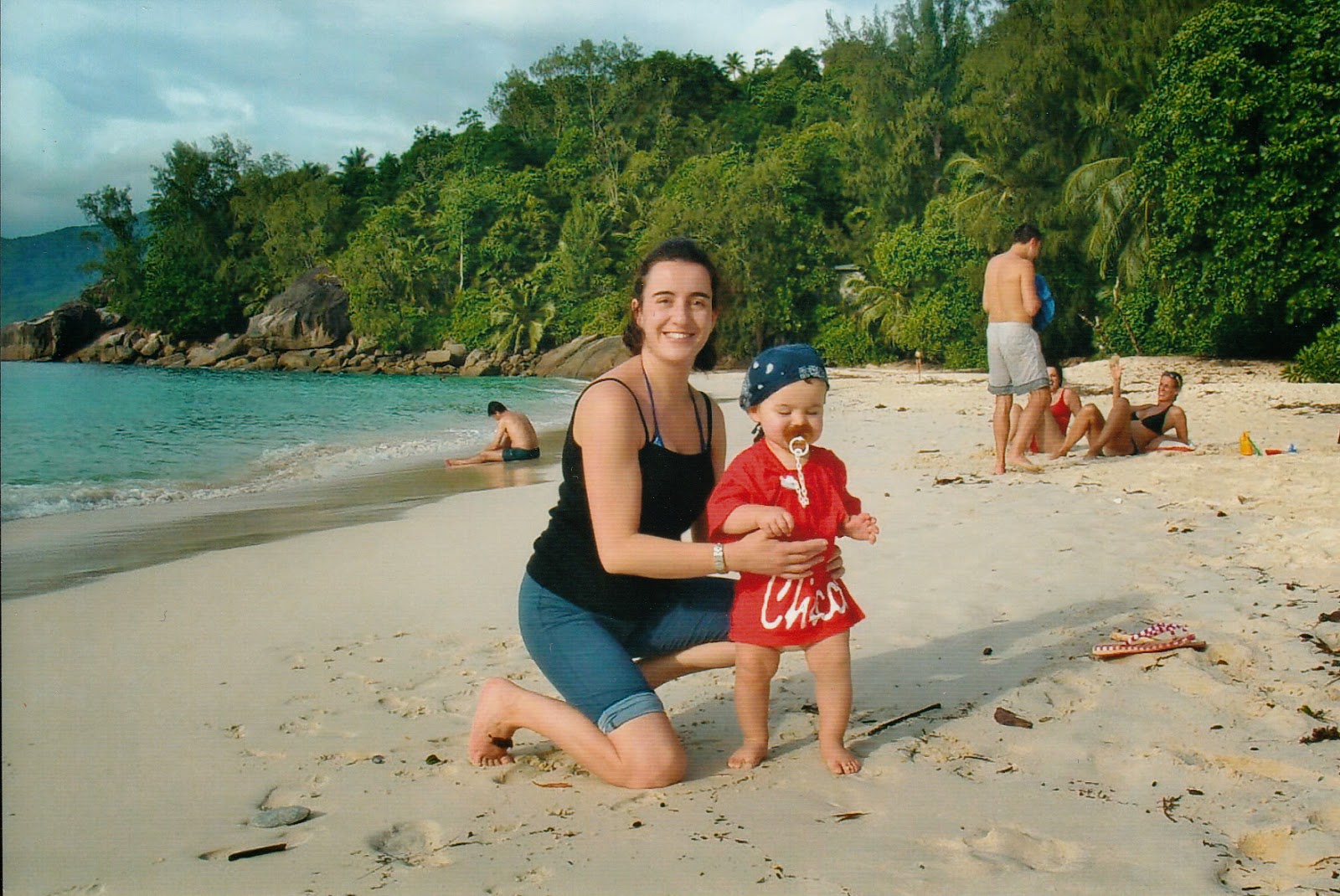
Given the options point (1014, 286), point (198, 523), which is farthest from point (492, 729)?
point (1014, 286)

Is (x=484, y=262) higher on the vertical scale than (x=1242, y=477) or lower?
higher

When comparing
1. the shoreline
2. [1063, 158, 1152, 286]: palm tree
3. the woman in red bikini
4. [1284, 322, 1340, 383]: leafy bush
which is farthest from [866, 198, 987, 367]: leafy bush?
the shoreline

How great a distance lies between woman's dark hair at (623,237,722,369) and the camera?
2840 mm

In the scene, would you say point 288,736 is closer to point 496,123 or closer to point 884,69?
point 884,69

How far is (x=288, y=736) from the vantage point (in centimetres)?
288

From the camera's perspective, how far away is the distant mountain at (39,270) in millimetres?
1991

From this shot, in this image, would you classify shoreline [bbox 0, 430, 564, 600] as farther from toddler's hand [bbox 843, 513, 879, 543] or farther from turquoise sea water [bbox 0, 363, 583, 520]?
toddler's hand [bbox 843, 513, 879, 543]

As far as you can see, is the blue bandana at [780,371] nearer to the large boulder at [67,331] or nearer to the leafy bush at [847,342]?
the large boulder at [67,331]

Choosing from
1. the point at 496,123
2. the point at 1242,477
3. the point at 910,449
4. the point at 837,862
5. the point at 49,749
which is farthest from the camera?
the point at 496,123

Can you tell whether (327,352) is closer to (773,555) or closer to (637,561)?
(637,561)

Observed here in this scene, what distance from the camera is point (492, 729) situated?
2.70 m

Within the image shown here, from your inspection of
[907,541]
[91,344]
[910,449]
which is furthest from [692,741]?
[91,344]

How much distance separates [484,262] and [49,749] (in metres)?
48.8

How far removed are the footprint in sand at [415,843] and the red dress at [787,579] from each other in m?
0.88
